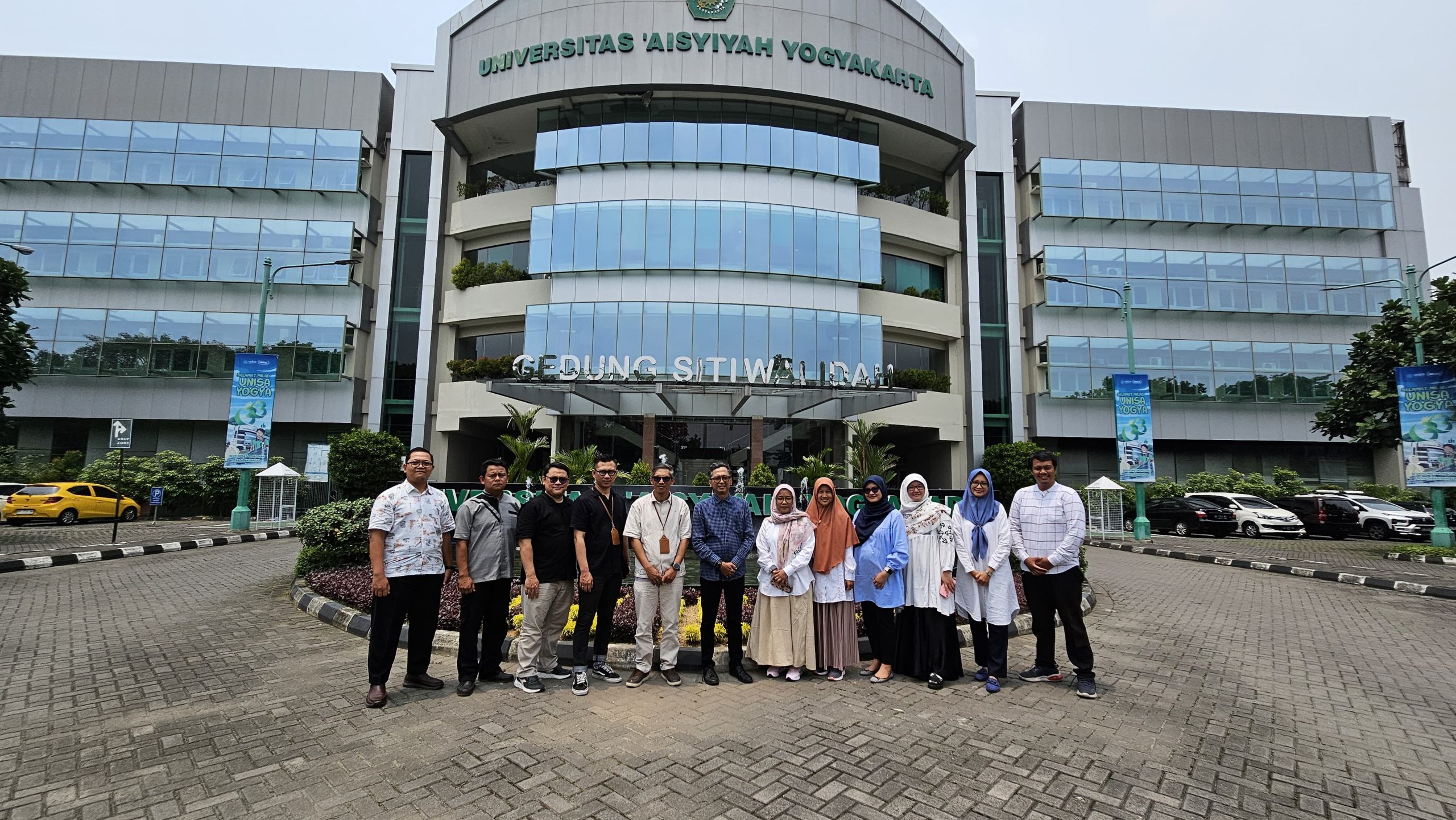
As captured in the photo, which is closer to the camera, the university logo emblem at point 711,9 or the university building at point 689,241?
→ the university building at point 689,241

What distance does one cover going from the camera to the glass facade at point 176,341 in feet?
87.2

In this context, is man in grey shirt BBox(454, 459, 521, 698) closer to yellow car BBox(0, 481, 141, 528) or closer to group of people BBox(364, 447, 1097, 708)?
group of people BBox(364, 447, 1097, 708)

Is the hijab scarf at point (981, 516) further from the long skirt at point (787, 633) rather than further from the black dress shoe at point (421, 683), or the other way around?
the black dress shoe at point (421, 683)

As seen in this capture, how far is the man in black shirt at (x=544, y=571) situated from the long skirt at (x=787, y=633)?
Answer: 1749 millimetres

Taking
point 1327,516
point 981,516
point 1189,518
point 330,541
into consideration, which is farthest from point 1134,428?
point 330,541

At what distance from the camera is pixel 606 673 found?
568cm

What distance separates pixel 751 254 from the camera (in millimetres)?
23641

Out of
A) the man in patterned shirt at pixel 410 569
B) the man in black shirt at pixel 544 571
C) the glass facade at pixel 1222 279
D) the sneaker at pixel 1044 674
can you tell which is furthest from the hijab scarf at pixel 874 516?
the glass facade at pixel 1222 279

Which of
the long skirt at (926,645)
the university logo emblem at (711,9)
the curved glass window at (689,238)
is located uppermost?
the university logo emblem at (711,9)

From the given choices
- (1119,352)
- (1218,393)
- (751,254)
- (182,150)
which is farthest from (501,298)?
(1218,393)

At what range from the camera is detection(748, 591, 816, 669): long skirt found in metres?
5.82

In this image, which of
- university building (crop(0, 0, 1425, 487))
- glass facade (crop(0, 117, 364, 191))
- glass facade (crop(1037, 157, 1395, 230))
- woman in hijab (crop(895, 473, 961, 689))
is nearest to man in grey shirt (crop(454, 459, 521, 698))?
woman in hijab (crop(895, 473, 961, 689))

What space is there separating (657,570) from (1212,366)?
31458 millimetres

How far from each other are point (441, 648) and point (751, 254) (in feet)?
62.7
